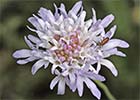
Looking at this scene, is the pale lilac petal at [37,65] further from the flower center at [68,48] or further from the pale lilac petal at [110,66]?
the pale lilac petal at [110,66]

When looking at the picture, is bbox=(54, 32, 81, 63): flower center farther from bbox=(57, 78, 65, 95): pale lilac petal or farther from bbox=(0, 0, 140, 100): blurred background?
bbox=(0, 0, 140, 100): blurred background

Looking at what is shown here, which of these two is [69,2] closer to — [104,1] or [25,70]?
[104,1]

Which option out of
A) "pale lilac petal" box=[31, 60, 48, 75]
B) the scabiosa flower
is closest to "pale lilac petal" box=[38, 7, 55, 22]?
the scabiosa flower

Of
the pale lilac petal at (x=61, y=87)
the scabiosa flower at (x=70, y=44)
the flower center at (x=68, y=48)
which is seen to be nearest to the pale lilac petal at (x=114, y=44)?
the scabiosa flower at (x=70, y=44)

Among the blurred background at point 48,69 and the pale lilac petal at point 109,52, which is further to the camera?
the blurred background at point 48,69

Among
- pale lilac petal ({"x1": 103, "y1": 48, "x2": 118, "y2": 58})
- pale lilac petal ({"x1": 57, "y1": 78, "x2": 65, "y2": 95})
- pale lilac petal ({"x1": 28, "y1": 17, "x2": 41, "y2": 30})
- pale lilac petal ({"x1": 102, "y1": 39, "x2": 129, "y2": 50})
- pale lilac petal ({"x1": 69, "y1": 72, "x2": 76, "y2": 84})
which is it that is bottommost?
pale lilac petal ({"x1": 57, "y1": 78, "x2": 65, "y2": 95})

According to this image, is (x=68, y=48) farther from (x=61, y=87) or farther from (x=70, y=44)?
(x=61, y=87)
